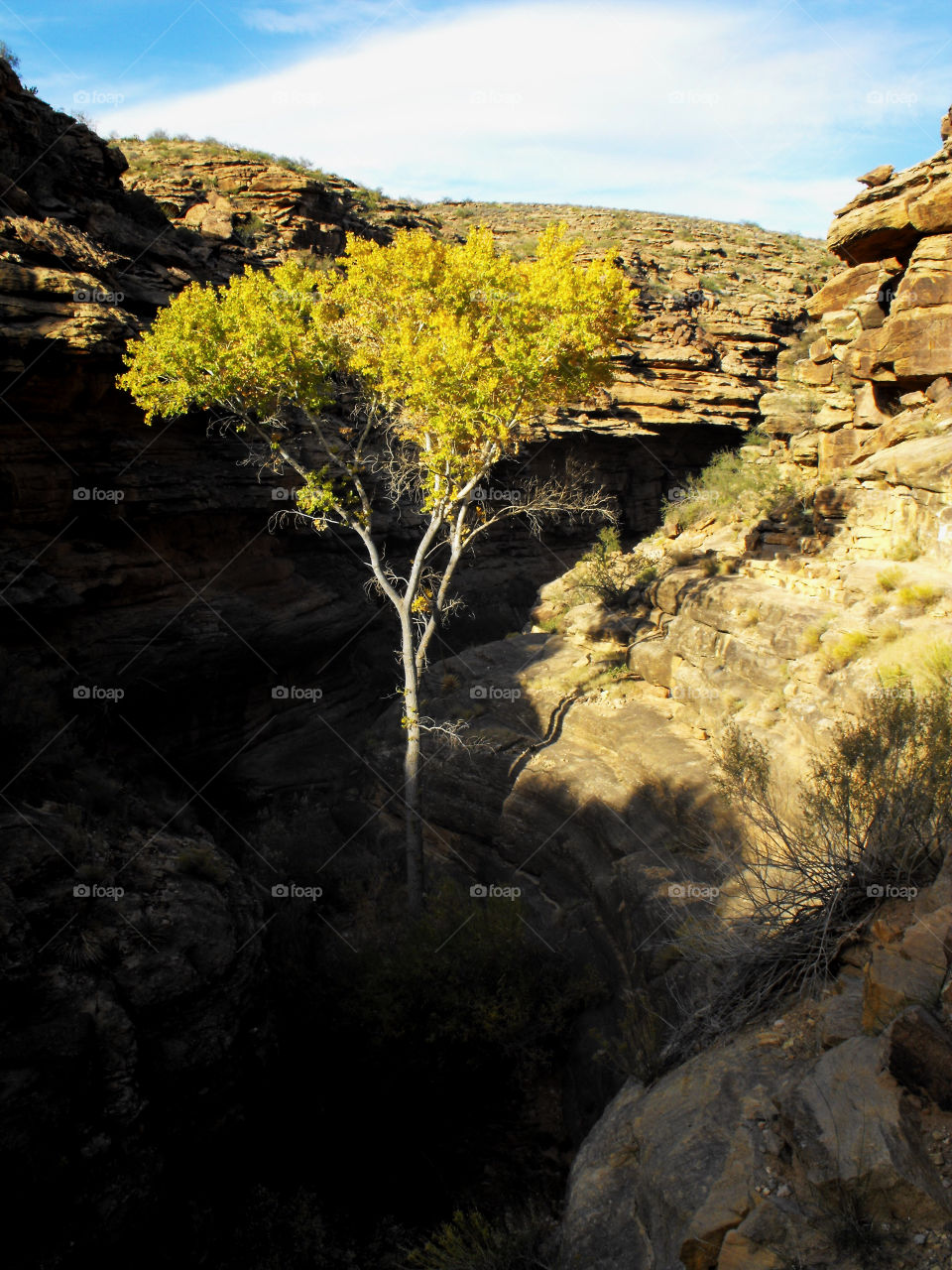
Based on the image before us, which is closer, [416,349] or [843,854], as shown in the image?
[843,854]

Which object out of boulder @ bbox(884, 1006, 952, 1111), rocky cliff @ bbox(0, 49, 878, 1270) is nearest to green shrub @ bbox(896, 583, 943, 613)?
rocky cliff @ bbox(0, 49, 878, 1270)

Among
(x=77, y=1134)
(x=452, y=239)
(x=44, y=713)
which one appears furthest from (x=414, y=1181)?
(x=452, y=239)

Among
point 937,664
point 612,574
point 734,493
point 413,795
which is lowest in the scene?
point 413,795

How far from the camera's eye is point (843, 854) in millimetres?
6078

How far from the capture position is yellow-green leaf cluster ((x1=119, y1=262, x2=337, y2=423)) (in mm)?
11320

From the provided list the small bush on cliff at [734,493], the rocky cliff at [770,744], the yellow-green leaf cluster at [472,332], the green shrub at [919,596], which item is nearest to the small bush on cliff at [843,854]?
the rocky cliff at [770,744]

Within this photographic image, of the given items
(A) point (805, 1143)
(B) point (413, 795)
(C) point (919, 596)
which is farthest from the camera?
(B) point (413, 795)

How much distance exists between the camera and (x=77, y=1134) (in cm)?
709

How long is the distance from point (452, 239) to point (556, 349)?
19848 mm

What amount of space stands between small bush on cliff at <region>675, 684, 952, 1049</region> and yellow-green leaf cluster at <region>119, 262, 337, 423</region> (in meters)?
8.99

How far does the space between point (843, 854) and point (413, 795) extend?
7.08 metres

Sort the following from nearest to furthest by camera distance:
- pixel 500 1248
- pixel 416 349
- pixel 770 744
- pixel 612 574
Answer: pixel 500 1248 → pixel 770 744 → pixel 416 349 → pixel 612 574

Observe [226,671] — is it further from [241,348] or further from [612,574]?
[612,574]

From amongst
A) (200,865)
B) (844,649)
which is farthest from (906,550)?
(200,865)
